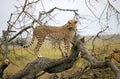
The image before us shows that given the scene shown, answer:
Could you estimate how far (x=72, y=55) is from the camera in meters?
8.48

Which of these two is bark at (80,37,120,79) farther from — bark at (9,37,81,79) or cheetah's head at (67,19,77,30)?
cheetah's head at (67,19,77,30)

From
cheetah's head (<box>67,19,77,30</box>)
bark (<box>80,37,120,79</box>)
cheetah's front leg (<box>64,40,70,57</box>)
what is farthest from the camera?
cheetah's head (<box>67,19,77,30</box>)

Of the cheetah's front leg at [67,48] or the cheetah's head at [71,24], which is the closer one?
the cheetah's front leg at [67,48]

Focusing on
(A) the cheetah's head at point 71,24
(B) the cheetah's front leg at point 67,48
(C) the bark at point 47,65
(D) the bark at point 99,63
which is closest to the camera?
(D) the bark at point 99,63

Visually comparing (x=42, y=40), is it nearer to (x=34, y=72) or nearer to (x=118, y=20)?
(x=34, y=72)

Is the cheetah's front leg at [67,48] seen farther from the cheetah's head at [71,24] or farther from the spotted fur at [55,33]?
the cheetah's head at [71,24]

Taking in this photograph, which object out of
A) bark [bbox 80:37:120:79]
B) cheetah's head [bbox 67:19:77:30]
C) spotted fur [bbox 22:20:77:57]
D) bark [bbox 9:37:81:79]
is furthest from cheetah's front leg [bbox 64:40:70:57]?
bark [bbox 80:37:120:79]

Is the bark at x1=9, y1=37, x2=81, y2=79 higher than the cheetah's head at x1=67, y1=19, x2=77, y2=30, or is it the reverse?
the cheetah's head at x1=67, y1=19, x2=77, y2=30

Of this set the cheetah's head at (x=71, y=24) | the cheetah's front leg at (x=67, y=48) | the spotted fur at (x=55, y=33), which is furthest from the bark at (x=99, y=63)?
the cheetah's head at (x=71, y=24)

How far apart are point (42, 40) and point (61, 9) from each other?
2.54 m

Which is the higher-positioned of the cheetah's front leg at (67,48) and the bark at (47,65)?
the cheetah's front leg at (67,48)

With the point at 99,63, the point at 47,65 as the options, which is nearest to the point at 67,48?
the point at 47,65

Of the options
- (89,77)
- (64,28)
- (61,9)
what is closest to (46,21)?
(61,9)

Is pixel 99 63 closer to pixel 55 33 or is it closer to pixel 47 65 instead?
pixel 47 65
